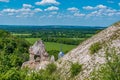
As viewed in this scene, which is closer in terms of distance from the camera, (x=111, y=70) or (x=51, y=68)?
(x=111, y=70)

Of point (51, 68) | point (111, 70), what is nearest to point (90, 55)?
Answer: point (51, 68)

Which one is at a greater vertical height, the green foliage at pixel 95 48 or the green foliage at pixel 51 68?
the green foliage at pixel 95 48

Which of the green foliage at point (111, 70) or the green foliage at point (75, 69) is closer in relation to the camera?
the green foliage at point (111, 70)

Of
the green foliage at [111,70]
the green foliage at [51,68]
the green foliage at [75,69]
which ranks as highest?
the green foliage at [111,70]

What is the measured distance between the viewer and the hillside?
24766 millimetres

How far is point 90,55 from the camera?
26.8 m

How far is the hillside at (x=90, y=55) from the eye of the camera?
24.8m

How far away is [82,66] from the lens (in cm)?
2589

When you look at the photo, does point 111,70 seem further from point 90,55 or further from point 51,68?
point 51,68

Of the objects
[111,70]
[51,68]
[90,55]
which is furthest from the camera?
[51,68]

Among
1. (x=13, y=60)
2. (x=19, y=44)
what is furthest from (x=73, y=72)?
(x=19, y=44)

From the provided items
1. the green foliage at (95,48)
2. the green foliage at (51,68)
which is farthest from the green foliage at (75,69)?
the green foliage at (51,68)

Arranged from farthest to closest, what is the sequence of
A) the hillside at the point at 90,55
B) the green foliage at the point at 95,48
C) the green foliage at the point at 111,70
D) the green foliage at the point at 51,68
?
1. the green foliage at the point at 51,68
2. the green foliage at the point at 95,48
3. the hillside at the point at 90,55
4. the green foliage at the point at 111,70

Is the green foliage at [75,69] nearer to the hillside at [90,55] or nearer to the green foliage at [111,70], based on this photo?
the hillside at [90,55]
